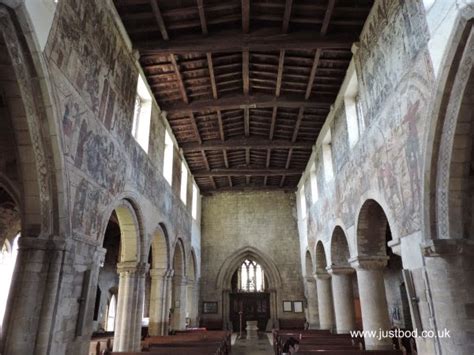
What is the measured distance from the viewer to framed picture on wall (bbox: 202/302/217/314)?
19.2 m

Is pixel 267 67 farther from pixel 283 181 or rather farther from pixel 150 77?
pixel 283 181

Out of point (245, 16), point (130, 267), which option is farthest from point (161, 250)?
point (245, 16)

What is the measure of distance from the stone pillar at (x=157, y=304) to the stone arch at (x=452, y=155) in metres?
9.14

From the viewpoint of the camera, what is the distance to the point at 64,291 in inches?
225

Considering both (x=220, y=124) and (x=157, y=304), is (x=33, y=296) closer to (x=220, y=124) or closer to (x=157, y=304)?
(x=157, y=304)

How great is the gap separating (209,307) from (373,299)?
40.3 ft

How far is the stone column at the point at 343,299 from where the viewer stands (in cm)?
1182

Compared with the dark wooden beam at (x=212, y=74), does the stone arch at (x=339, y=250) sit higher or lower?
lower

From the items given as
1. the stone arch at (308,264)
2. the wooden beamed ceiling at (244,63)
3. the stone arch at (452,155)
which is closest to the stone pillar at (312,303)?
the stone arch at (308,264)

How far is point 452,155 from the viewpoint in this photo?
523cm

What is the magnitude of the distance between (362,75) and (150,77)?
20.5 feet

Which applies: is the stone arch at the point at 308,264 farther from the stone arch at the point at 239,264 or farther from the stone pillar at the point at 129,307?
the stone pillar at the point at 129,307

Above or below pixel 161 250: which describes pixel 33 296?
below

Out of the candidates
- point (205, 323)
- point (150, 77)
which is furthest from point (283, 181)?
point (150, 77)
